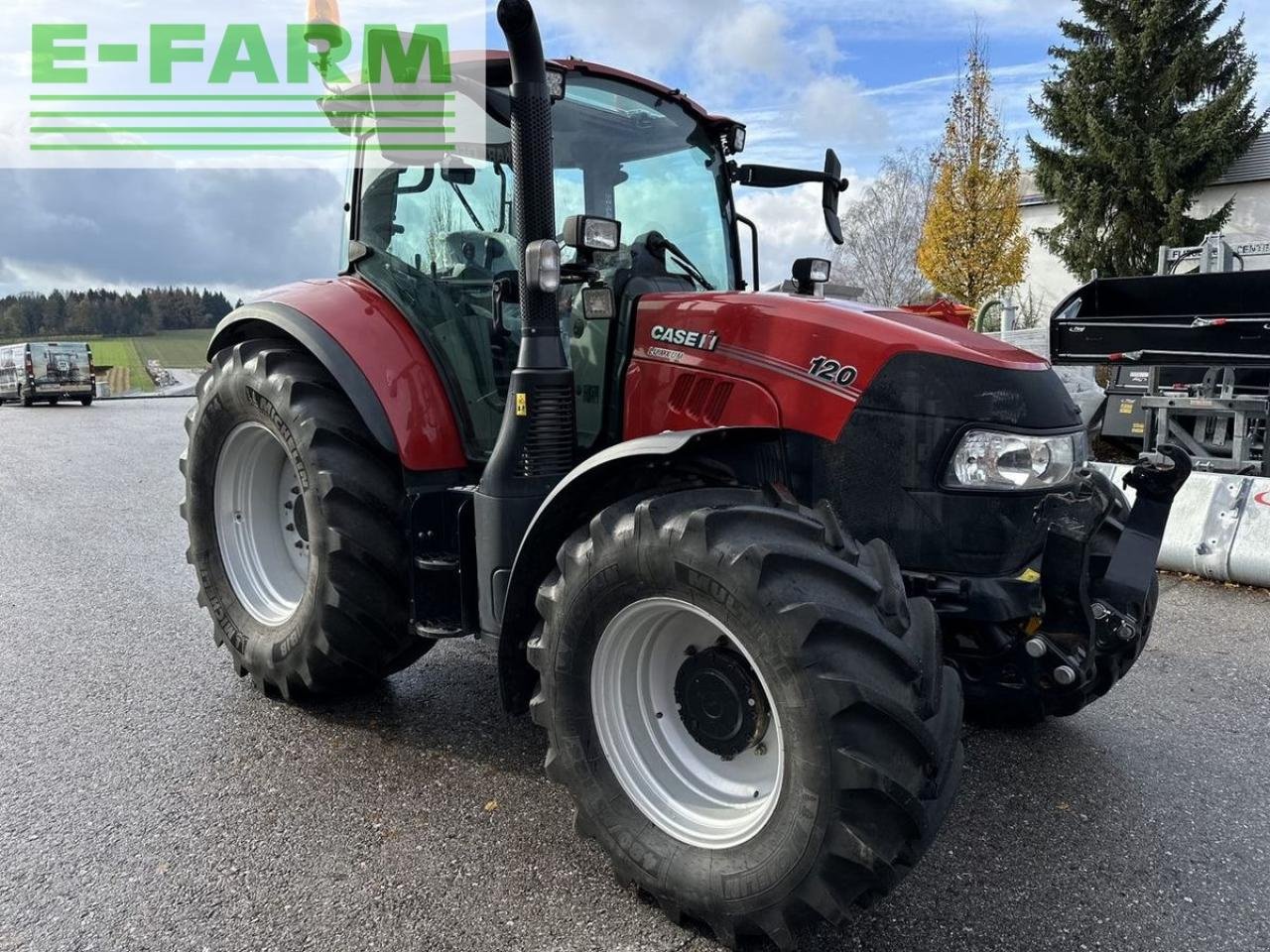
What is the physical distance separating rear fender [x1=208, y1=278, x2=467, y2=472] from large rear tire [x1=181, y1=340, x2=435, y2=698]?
14cm

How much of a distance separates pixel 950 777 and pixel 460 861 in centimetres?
139

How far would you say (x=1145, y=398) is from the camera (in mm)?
9070

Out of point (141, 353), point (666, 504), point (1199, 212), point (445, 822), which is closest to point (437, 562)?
point (445, 822)

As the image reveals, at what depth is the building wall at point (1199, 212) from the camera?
26.2 m

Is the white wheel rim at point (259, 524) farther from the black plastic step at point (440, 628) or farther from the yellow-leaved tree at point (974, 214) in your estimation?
the yellow-leaved tree at point (974, 214)

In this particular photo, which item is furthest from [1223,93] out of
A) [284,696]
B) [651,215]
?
[284,696]

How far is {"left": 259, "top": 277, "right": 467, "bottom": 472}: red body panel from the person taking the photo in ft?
11.0

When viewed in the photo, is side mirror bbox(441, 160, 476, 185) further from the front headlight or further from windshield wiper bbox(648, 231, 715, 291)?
the front headlight

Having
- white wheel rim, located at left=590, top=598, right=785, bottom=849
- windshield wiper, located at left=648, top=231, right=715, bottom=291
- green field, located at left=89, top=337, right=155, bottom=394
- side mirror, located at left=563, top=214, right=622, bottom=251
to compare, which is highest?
green field, located at left=89, top=337, right=155, bottom=394

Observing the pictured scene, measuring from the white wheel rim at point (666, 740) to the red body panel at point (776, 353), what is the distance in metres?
0.67

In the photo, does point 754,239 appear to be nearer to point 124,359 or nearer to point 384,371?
point 384,371

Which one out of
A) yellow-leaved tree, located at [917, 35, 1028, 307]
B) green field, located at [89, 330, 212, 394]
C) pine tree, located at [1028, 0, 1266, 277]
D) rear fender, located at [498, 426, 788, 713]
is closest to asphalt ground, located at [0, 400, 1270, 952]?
rear fender, located at [498, 426, 788, 713]

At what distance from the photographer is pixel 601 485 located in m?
2.65

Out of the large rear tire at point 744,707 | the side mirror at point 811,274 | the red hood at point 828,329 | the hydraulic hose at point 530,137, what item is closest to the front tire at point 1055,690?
the large rear tire at point 744,707
